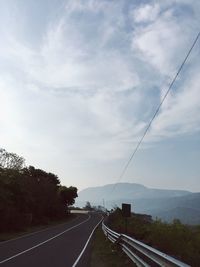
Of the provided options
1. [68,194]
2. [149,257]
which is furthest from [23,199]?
[68,194]

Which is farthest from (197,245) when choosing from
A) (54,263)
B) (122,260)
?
(54,263)

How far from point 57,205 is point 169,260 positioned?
79040 millimetres

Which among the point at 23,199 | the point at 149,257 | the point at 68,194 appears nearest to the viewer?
the point at 149,257

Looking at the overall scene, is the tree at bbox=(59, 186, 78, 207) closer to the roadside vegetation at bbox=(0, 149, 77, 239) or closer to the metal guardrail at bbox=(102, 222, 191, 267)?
the roadside vegetation at bbox=(0, 149, 77, 239)

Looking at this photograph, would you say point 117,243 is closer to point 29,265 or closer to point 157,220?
point 157,220

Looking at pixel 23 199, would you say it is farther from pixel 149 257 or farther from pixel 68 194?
pixel 68 194

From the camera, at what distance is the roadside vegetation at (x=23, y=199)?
163ft

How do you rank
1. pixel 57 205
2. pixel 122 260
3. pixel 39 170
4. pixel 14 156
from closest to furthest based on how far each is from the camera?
pixel 122 260 → pixel 14 156 → pixel 57 205 → pixel 39 170

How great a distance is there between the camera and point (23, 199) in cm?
5875

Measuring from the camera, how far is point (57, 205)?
89.4 metres

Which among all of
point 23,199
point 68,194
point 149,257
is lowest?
point 149,257

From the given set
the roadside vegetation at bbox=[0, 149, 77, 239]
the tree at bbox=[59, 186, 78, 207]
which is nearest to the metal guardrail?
the roadside vegetation at bbox=[0, 149, 77, 239]

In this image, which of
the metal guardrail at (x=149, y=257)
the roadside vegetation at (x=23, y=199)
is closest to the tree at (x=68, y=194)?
the roadside vegetation at (x=23, y=199)

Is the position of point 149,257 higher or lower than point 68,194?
lower
